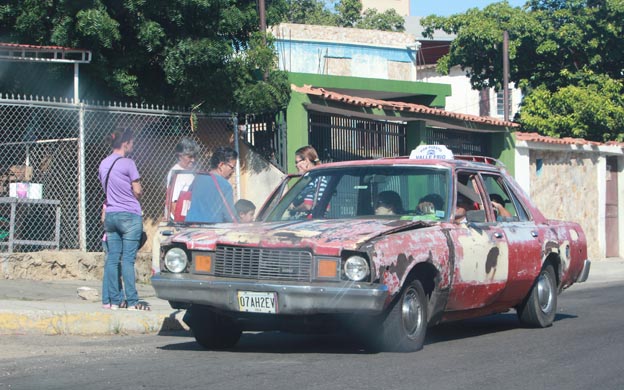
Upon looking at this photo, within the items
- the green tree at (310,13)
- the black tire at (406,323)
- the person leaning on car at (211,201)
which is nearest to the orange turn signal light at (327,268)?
the black tire at (406,323)

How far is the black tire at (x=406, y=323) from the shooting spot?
277 inches

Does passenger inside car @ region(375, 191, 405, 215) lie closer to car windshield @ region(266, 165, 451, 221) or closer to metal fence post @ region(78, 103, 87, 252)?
car windshield @ region(266, 165, 451, 221)

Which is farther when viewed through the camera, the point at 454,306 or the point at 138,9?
the point at 138,9

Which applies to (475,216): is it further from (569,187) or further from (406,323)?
(569,187)

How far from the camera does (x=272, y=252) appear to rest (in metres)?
6.98

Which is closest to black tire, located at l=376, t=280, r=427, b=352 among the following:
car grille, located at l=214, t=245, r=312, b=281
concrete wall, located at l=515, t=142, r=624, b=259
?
car grille, located at l=214, t=245, r=312, b=281

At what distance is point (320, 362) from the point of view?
6.79m

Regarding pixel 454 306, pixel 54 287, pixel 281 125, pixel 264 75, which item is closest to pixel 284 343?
pixel 454 306

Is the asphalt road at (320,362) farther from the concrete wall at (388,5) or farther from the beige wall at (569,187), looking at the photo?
the concrete wall at (388,5)

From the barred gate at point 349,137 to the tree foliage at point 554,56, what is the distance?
38.8 feet

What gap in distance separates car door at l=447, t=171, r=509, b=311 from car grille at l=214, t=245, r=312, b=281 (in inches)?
58.5

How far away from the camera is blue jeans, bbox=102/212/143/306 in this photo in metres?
9.49

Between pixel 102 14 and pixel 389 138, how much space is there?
6329 mm

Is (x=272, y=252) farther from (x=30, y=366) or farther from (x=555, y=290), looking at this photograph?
(x=555, y=290)
